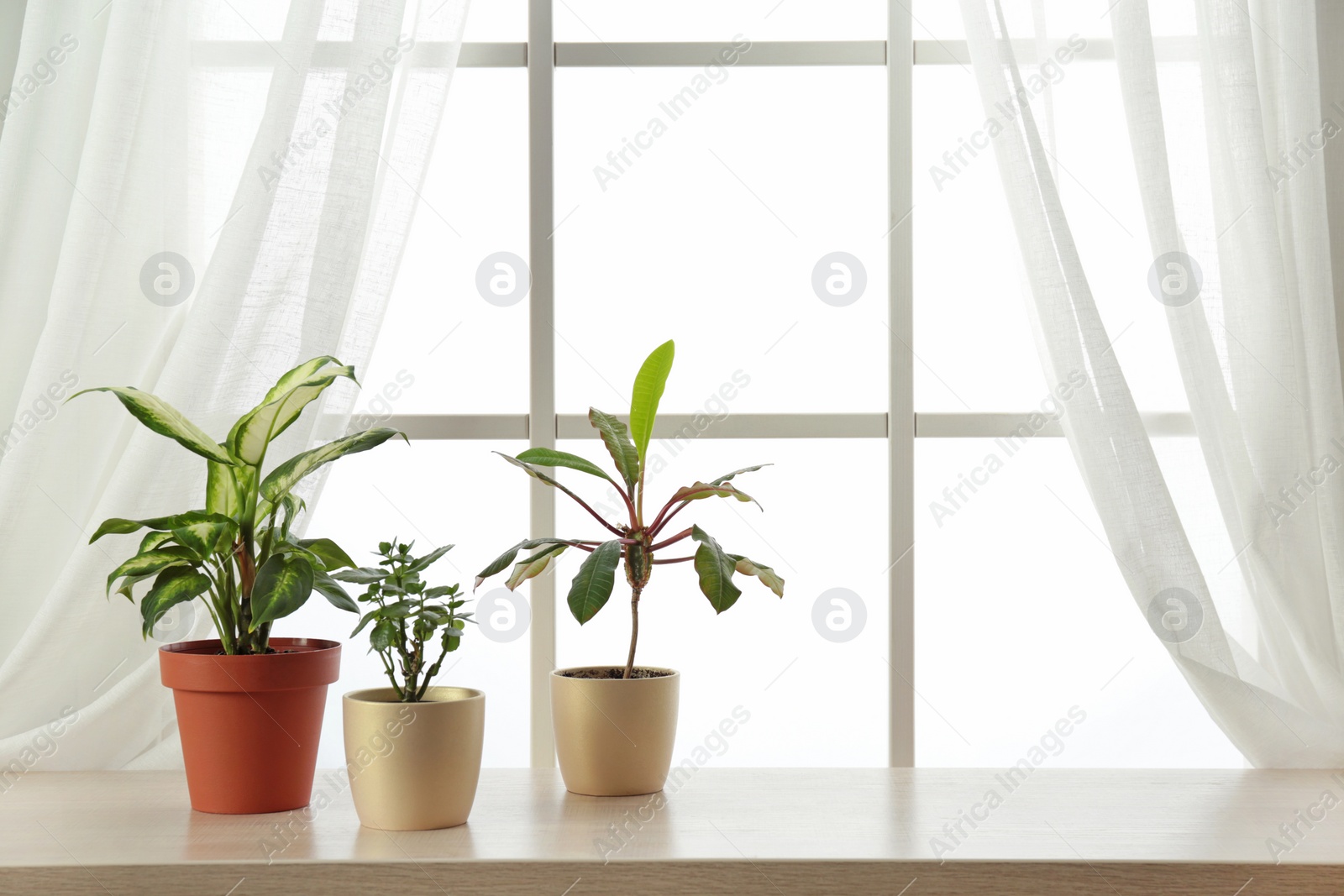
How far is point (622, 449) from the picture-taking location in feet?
4.91

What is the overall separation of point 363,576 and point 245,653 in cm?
24

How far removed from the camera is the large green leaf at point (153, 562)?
1.36 m

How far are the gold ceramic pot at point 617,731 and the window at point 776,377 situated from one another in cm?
39

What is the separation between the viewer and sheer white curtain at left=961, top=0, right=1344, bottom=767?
66.4 inches

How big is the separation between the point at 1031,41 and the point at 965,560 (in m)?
0.95

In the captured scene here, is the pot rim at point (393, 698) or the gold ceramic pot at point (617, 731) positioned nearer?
the pot rim at point (393, 698)

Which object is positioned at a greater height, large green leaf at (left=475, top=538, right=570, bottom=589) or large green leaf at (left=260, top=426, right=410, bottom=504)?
large green leaf at (left=260, top=426, right=410, bottom=504)

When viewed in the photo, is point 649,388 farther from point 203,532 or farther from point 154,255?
point 154,255

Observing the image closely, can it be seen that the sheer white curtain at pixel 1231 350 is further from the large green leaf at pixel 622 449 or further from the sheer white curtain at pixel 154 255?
the sheer white curtain at pixel 154 255

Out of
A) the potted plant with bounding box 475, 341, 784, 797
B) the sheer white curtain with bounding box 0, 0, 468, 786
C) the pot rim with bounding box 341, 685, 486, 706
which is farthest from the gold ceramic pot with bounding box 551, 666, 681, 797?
the sheer white curtain with bounding box 0, 0, 468, 786

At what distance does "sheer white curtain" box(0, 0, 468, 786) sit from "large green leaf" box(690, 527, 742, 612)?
2.43ft

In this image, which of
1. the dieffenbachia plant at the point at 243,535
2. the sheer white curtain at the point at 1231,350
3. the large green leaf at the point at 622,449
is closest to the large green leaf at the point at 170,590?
the dieffenbachia plant at the point at 243,535

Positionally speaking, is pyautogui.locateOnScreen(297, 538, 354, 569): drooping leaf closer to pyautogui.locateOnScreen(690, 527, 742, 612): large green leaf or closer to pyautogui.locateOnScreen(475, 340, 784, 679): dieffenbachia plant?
pyautogui.locateOnScreen(475, 340, 784, 679): dieffenbachia plant

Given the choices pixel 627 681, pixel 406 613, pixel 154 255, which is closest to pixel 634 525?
pixel 627 681
